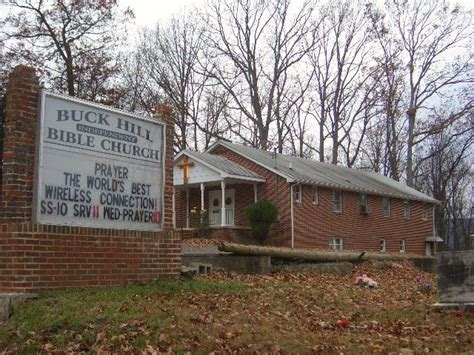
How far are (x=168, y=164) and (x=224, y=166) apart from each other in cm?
1727

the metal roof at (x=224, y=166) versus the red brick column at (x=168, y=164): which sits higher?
the metal roof at (x=224, y=166)

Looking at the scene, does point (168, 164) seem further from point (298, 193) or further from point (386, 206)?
point (386, 206)

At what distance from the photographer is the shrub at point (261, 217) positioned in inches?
1029

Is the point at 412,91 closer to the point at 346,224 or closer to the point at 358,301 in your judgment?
the point at 346,224

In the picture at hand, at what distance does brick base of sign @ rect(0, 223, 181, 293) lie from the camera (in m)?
8.09

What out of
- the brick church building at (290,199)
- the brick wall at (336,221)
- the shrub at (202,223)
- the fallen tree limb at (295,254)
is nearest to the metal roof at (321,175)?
the brick church building at (290,199)

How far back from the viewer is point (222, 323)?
273 inches

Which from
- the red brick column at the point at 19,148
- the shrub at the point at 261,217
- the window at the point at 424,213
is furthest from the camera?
the window at the point at 424,213

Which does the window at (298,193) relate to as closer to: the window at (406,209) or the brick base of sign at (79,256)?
the window at (406,209)

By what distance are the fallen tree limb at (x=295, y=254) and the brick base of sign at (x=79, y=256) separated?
5320 mm

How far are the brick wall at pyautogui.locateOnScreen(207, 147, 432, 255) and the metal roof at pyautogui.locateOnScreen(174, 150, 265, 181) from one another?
560 millimetres

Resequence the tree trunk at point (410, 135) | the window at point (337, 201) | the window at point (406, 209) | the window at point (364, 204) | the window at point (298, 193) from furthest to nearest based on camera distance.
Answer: the tree trunk at point (410, 135)
the window at point (406, 209)
the window at point (364, 204)
the window at point (337, 201)
the window at point (298, 193)

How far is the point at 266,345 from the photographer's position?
605cm

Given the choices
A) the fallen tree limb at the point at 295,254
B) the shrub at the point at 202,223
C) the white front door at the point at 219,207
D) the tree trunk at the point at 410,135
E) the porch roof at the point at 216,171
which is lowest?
the fallen tree limb at the point at 295,254
